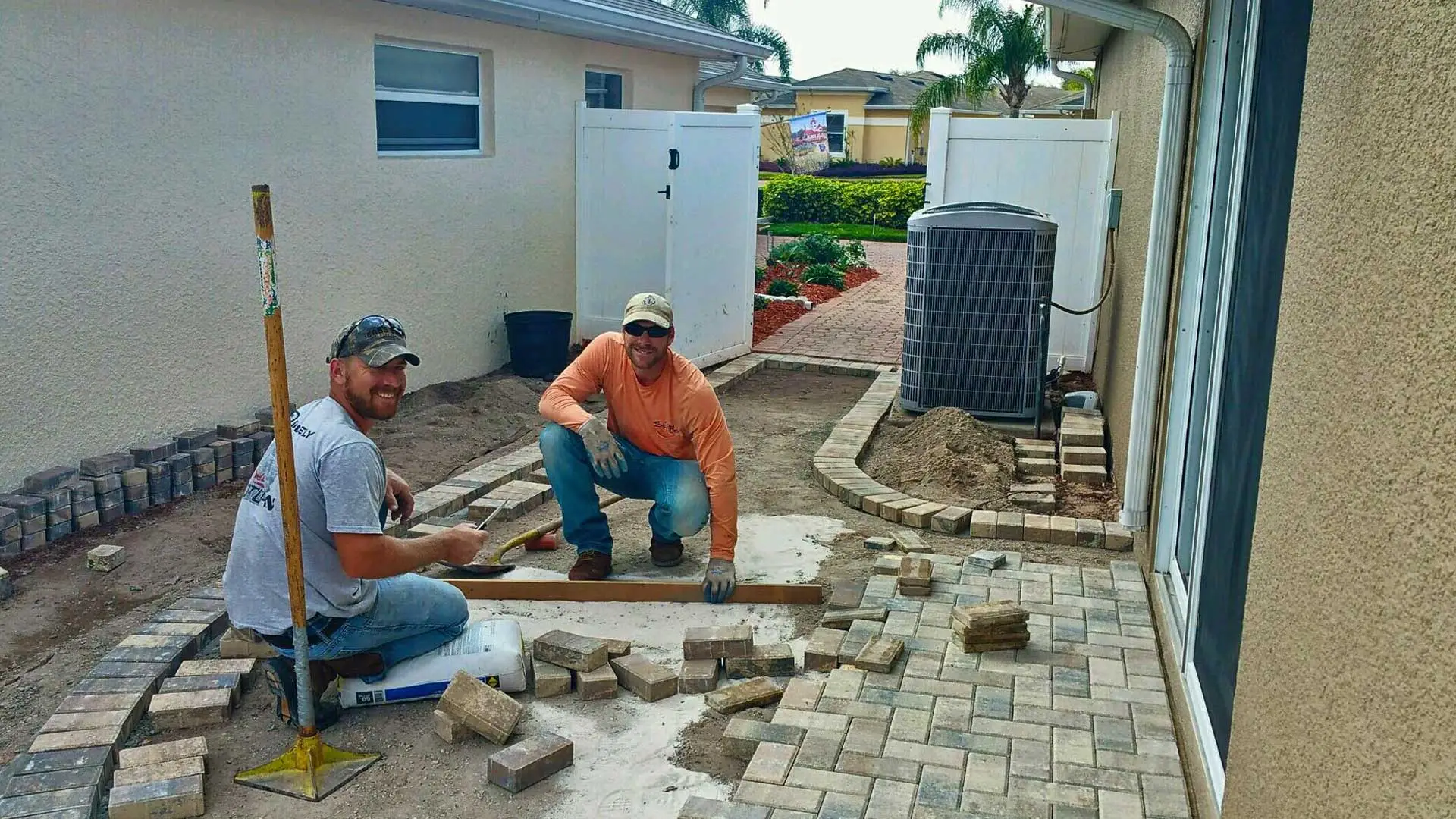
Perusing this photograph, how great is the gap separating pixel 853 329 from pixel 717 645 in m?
8.79

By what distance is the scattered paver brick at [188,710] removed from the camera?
4.14 meters

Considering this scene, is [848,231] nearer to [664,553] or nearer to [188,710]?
[664,553]

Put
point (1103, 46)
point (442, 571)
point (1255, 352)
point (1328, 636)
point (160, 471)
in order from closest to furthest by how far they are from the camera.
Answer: point (1328, 636)
point (1255, 352)
point (442, 571)
point (160, 471)
point (1103, 46)

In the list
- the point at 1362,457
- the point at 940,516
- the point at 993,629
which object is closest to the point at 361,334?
the point at 993,629

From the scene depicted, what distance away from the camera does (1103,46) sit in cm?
1291

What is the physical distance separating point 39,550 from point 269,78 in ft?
10.7

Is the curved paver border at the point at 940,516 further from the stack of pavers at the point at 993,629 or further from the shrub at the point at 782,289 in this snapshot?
the shrub at the point at 782,289

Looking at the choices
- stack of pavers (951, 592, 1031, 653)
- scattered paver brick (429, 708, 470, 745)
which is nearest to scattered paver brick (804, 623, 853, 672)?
stack of pavers (951, 592, 1031, 653)

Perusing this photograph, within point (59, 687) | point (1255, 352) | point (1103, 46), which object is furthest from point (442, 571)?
point (1103, 46)

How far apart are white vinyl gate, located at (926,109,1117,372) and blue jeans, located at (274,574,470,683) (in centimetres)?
635

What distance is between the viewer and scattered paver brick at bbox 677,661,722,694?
175 inches

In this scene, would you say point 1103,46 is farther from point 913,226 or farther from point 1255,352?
point 1255,352

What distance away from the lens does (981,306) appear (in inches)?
320

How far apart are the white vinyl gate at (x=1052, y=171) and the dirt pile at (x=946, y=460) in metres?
2.20
